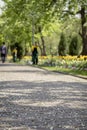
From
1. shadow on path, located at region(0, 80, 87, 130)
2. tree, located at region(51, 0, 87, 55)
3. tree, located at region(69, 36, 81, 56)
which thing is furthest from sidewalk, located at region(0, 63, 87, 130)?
tree, located at region(69, 36, 81, 56)

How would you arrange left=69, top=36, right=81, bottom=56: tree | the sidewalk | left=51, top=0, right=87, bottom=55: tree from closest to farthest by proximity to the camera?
1. the sidewalk
2. left=51, top=0, right=87, bottom=55: tree
3. left=69, top=36, right=81, bottom=56: tree

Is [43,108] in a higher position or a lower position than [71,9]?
lower

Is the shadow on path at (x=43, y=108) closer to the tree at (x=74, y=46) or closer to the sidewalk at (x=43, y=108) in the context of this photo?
the sidewalk at (x=43, y=108)

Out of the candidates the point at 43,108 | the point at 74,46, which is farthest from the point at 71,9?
the point at 43,108

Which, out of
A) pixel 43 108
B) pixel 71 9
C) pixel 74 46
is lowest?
pixel 74 46

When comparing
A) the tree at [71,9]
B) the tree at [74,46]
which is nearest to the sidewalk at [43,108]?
the tree at [71,9]

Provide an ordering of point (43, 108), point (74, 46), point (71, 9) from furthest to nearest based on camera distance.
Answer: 1. point (74, 46)
2. point (71, 9)
3. point (43, 108)

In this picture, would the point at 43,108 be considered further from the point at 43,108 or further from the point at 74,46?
the point at 74,46

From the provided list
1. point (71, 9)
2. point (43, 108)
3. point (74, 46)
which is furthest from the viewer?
point (74, 46)

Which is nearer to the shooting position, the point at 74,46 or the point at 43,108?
the point at 43,108

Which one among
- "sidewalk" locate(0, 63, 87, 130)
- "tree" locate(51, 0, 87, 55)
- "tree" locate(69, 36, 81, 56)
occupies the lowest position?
"tree" locate(69, 36, 81, 56)

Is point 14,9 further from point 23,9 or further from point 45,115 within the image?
point 45,115

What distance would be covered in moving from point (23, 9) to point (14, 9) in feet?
5.18

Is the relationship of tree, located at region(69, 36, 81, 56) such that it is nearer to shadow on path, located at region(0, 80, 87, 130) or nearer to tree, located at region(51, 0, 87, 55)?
tree, located at region(51, 0, 87, 55)
